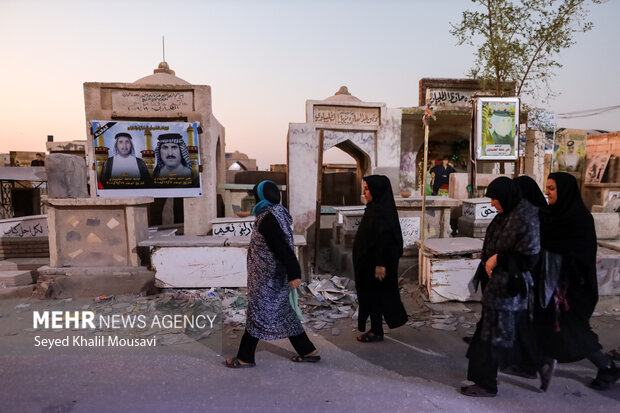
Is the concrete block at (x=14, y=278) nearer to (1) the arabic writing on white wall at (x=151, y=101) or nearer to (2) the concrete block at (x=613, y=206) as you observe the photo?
(1) the arabic writing on white wall at (x=151, y=101)

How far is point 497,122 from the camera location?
750 centimetres

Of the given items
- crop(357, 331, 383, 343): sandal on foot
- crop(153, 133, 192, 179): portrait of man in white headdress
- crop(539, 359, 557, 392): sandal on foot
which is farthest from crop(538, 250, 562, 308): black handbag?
crop(153, 133, 192, 179): portrait of man in white headdress

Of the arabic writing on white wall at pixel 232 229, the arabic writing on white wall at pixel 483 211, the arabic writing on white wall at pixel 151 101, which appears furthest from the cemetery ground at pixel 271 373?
the arabic writing on white wall at pixel 151 101

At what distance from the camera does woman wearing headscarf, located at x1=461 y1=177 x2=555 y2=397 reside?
93.9 inches

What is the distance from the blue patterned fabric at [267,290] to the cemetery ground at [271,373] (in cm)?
35

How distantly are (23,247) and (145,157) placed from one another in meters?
2.45

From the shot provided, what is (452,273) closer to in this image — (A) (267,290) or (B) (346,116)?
(A) (267,290)

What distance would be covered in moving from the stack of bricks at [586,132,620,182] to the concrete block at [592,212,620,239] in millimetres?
13405

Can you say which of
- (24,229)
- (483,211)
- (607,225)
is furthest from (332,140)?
(24,229)

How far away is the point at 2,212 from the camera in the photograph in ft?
39.8

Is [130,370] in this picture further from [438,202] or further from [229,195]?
[229,195]

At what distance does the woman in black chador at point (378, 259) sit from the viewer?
3.40 m

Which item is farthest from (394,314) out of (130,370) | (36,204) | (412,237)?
(36,204)

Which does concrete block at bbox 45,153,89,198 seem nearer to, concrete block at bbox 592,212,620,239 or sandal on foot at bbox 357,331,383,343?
sandal on foot at bbox 357,331,383,343
